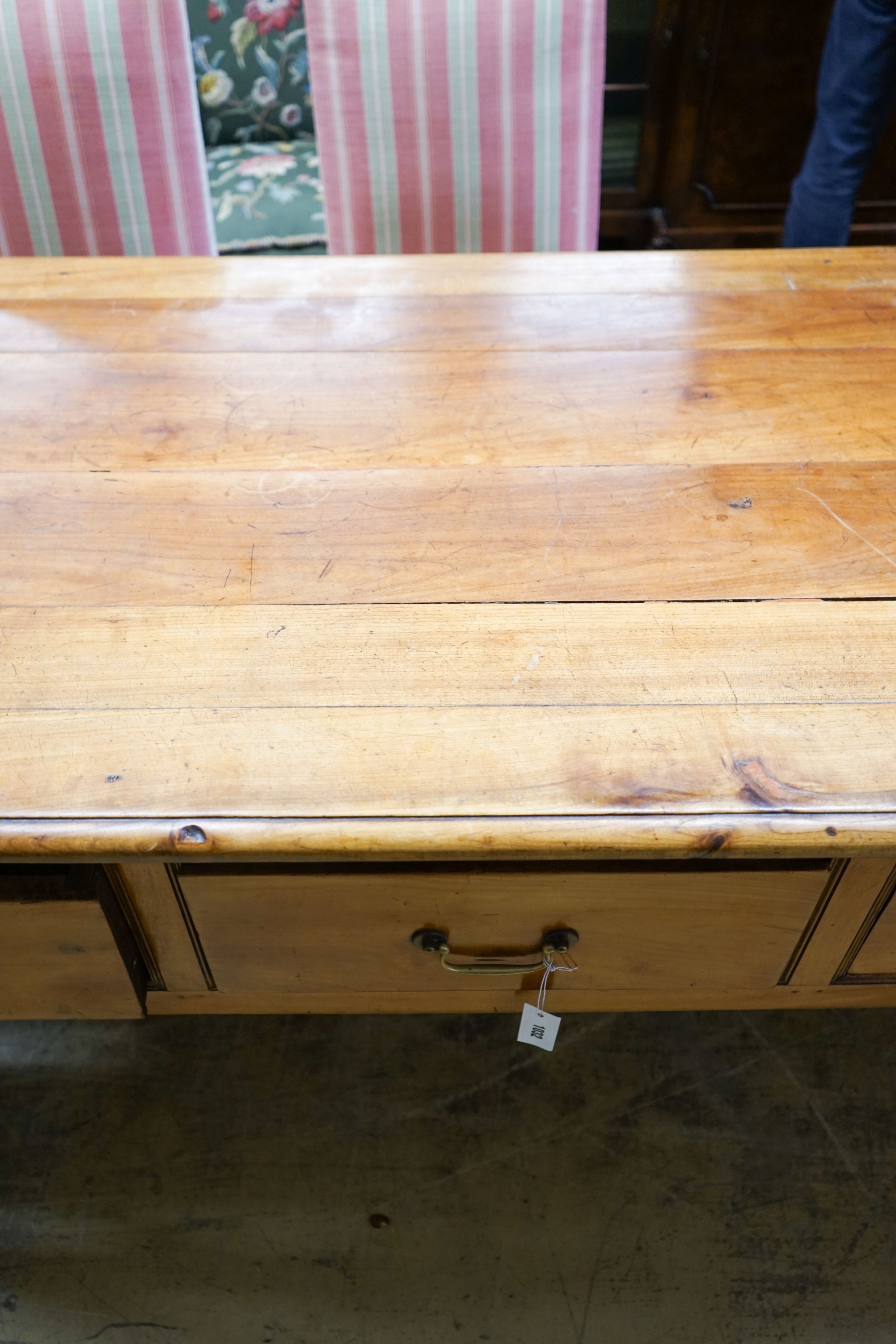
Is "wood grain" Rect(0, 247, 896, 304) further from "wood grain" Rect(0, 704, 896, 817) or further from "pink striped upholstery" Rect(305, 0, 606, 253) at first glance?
"wood grain" Rect(0, 704, 896, 817)

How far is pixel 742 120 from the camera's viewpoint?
1915 millimetres

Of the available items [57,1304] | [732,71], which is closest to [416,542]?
[57,1304]

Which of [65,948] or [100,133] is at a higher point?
[100,133]

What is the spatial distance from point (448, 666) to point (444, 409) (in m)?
0.33

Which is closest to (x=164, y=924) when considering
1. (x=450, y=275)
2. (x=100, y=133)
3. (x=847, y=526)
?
(x=847, y=526)

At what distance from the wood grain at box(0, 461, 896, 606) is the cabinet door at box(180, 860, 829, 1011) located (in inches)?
7.7

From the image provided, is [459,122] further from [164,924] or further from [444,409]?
[164,924]

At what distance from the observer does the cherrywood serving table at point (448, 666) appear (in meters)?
0.57

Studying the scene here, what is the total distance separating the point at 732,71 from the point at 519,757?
1833 mm

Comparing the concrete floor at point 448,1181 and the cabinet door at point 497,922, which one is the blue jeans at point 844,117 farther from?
the cabinet door at point 497,922

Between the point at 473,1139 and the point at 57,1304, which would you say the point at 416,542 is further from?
the point at 57,1304

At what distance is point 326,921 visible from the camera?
670 millimetres

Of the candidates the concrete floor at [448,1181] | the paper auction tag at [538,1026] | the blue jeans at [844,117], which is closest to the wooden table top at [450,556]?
the paper auction tag at [538,1026]

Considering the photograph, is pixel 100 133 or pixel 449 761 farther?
pixel 100 133
